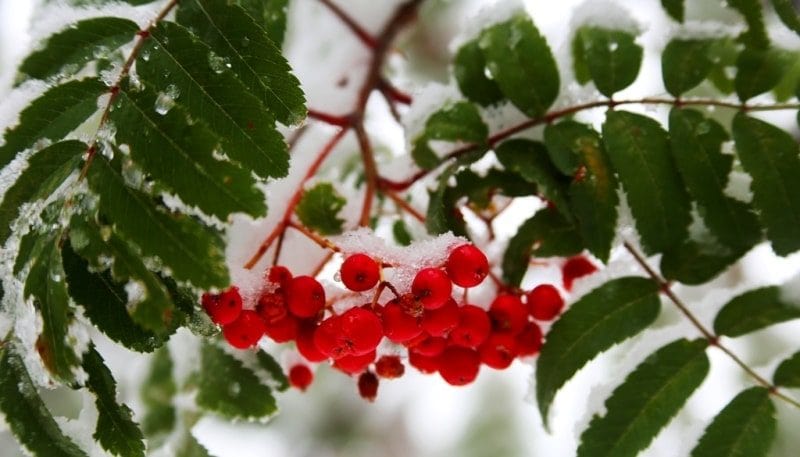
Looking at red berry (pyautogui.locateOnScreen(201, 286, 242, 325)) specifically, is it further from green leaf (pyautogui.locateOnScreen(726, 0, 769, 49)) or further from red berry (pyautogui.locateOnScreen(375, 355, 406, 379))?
green leaf (pyautogui.locateOnScreen(726, 0, 769, 49))

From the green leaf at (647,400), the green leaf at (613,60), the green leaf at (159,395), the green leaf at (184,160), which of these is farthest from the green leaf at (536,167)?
the green leaf at (159,395)

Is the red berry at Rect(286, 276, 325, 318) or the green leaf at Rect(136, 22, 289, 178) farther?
the red berry at Rect(286, 276, 325, 318)

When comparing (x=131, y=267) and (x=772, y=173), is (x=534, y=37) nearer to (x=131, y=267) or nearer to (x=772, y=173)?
(x=772, y=173)

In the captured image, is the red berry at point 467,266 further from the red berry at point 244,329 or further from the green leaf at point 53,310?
the green leaf at point 53,310

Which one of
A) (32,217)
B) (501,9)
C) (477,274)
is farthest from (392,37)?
(32,217)

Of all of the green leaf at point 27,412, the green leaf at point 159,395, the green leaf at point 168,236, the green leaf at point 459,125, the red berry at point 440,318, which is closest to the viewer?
the green leaf at point 168,236

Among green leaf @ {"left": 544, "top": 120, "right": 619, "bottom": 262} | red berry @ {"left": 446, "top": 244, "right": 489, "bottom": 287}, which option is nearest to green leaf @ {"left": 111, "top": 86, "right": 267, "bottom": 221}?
red berry @ {"left": 446, "top": 244, "right": 489, "bottom": 287}

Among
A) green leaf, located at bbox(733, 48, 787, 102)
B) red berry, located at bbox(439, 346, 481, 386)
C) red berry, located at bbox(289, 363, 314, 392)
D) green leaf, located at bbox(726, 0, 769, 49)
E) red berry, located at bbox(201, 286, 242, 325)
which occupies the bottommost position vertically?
red berry, located at bbox(201, 286, 242, 325)

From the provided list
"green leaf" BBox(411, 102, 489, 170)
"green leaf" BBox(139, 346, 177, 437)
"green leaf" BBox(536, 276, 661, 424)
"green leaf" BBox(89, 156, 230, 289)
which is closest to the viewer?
"green leaf" BBox(89, 156, 230, 289)
